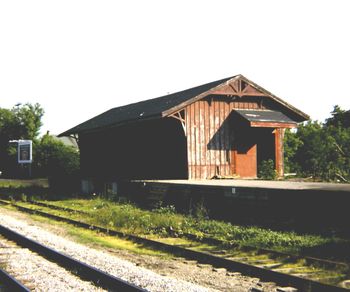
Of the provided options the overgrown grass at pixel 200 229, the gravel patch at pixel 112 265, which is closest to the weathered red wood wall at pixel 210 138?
the overgrown grass at pixel 200 229

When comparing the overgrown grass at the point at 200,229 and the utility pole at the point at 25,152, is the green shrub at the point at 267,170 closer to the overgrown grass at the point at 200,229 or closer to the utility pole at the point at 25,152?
the overgrown grass at the point at 200,229

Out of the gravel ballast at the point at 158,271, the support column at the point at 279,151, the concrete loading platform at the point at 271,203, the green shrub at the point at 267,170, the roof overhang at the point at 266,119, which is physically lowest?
the gravel ballast at the point at 158,271

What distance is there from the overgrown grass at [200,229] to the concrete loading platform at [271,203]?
85cm

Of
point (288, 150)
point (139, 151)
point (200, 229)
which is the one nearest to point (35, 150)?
point (139, 151)

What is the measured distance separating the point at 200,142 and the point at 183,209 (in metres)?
5.01

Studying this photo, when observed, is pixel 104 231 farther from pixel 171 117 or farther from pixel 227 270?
pixel 171 117

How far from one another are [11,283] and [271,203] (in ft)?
25.7

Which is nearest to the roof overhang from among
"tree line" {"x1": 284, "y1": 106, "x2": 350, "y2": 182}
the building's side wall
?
"tree line" {"x1": 284, "y1": 106, "x2": 350, "y2": 182}

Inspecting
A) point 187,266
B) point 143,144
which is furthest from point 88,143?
point 187,266

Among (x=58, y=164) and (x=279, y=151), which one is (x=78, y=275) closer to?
(x=279, y=151)

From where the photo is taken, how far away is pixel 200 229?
1245cm

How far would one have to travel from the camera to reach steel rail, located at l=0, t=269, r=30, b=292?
642 centimetres

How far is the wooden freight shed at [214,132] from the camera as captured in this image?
814 inches

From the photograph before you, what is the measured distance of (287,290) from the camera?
Result: 21.2ft
